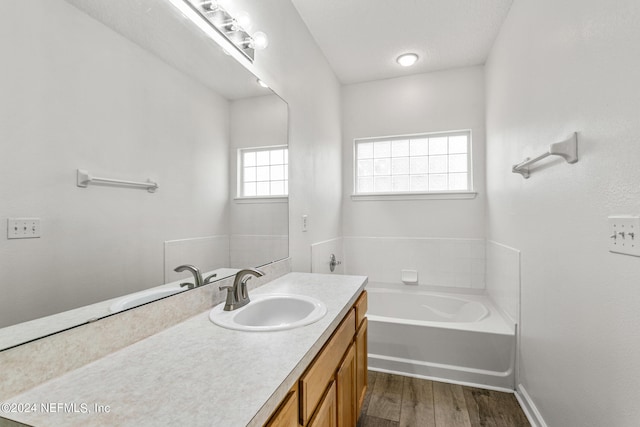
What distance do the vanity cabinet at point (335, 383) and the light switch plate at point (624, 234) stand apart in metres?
1.01

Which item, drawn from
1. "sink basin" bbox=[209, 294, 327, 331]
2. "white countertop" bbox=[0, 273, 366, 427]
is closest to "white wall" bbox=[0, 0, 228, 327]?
"white countertop" bbox=[0, 273, 366, 427]

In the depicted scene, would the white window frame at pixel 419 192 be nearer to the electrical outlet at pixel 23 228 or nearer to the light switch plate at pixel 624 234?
the light switch plate at pixel 624 234

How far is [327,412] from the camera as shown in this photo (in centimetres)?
105

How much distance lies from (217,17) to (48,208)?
107 centimetres

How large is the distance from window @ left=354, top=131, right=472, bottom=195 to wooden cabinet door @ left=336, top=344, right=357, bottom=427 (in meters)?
2.10

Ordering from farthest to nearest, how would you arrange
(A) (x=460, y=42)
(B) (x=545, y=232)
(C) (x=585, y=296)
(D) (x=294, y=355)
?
(A) (x=460, y=42)
(B) (x=545, y=232)
(C) (x=585, y=296)
(D) (x=294, y=355)

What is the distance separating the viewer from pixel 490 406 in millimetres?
1893

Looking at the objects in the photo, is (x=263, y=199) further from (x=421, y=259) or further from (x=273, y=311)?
(x=421, y=259)

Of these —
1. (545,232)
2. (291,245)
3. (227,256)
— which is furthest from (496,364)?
(227,256)

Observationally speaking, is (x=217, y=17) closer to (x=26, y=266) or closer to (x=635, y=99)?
(x=26, y=266)

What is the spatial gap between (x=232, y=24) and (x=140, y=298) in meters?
1.25

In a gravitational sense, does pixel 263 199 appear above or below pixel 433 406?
above

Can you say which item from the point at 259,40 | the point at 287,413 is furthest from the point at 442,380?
the point at 259,40

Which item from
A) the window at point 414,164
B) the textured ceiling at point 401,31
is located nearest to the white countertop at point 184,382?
the textured ceiling at point 401,31
